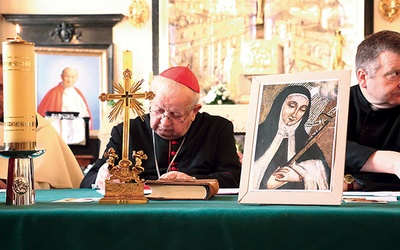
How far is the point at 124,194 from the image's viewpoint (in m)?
2.38

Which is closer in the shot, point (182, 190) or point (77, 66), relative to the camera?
point (182, 190)

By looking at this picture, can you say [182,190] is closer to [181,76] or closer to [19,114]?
[19,114]

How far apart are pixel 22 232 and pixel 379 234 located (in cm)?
89

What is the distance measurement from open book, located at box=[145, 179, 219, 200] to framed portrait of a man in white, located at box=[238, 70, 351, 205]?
26 cm

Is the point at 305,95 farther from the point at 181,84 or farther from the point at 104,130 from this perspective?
the point at 104,130

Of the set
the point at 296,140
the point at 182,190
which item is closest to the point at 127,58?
the point at 182,190

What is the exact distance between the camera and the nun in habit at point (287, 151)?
85.7 inches

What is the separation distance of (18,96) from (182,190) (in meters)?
0.58

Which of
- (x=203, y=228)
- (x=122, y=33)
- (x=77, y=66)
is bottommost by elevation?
(x=203, y=228)

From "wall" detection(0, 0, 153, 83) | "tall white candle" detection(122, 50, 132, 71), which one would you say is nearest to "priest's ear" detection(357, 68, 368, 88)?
"tall white candle" detection(122, 50, 132, 71)

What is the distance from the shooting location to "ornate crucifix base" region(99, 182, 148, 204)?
2342 millimetres

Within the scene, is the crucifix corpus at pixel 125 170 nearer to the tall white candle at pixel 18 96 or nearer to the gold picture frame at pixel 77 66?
the tall white candle at pixel 18 96

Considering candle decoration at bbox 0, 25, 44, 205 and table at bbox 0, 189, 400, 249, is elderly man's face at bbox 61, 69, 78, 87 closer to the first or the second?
candle decoration at bbox 0, 25, 44, 205

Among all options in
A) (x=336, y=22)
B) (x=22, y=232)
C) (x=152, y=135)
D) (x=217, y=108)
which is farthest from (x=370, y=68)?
(x=336, y=22)
